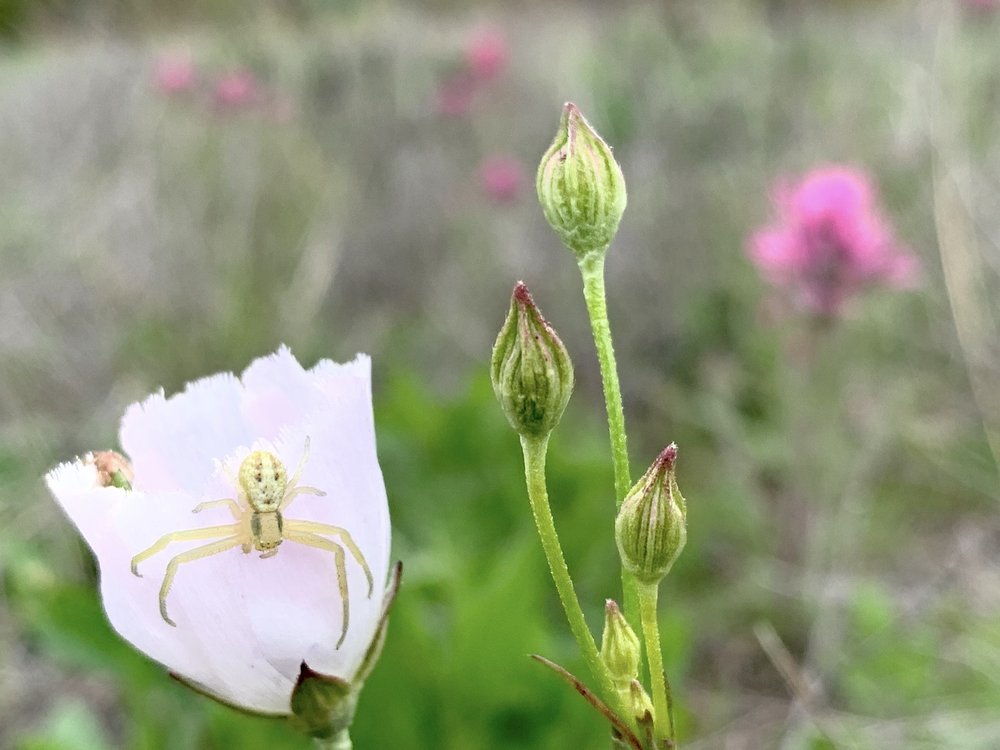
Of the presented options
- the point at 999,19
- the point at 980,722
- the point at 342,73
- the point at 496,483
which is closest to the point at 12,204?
the point at 342,73

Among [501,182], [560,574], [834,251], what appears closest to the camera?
[560,574]

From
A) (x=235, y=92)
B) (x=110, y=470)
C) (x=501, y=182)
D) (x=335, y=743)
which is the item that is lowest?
(x=335, y=743)

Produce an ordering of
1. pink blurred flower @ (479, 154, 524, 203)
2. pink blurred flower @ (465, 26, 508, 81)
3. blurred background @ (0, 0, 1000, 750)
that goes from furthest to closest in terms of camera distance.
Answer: pink blurred flower @ (465, 26, 508, 81) → pink blurred flower @ (479, 154, 524, 203) → blurred background @ (0, 0, 1000, 750)

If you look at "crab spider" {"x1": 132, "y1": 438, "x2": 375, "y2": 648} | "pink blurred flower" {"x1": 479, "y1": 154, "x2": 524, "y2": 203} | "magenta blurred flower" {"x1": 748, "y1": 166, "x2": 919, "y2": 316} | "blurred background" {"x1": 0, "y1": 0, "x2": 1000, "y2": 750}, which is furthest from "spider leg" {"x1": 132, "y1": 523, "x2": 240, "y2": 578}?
"pink blurred flower" {"x1": 479, "y1": 154, "x2": 524, "y2": 203}

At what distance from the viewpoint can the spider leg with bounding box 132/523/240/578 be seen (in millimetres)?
282

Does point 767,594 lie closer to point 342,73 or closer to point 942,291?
point 942,291

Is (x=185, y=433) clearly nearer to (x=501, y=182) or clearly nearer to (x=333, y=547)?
(x=333, y=547)

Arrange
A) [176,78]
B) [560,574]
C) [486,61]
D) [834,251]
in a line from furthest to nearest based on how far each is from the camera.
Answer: [486,61], [176,78], [834,251], [560,574]

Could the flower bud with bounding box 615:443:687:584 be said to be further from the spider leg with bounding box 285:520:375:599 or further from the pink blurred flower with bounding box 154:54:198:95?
the pink blurred flower with bounding box 154:54:198:95

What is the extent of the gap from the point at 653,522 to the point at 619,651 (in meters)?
0.04

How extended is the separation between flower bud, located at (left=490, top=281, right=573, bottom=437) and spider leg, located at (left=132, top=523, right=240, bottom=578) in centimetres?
10

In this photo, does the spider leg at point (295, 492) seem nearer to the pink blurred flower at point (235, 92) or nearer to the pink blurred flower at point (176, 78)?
the pink blurred flower at point (235, 92)

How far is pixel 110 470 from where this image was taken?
0.98 ft

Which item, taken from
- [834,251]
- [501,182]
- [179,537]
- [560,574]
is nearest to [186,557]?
[179,537]
